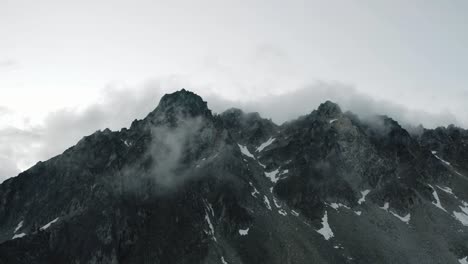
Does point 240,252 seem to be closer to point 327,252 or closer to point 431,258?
point 327,252

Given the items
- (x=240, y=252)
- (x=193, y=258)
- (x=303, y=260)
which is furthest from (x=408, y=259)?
(x=193, y=258)

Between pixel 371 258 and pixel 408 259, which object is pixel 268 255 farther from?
pixel 408 259

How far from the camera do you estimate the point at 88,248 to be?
643 feet

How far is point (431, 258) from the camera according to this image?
652 feet

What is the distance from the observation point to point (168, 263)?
190875mm

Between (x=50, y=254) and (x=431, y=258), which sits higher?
(x=50, y=254)

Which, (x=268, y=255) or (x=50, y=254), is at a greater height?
(x=50, y=254)

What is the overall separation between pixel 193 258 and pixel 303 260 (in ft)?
153

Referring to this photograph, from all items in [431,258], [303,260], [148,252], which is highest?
[148,252]

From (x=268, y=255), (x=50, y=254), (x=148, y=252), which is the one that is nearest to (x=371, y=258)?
(x=268, y=255)

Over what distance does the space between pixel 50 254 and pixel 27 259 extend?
364 inches

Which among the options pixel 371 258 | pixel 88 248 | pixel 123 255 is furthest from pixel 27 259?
pixel 371 258

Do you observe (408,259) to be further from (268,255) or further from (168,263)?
(168,263)

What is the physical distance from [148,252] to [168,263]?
11860 millimetres
